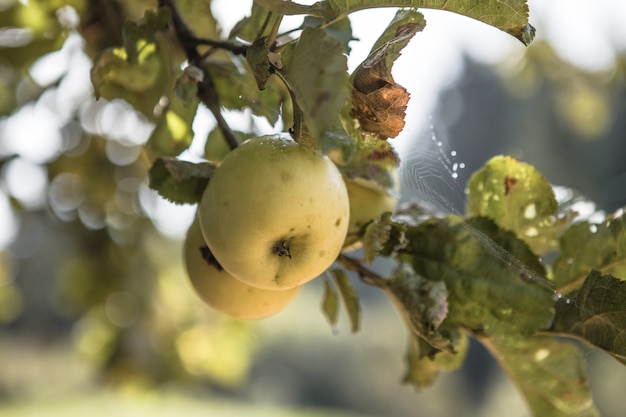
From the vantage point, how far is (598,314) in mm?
651

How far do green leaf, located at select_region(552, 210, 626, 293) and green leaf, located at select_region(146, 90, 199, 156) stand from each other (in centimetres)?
47

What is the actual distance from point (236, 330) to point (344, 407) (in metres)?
12.1

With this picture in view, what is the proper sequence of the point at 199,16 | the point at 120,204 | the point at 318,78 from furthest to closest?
the point at 120,204 → the point at 199,16 → the point at 318,78

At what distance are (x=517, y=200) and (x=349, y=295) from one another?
216mm

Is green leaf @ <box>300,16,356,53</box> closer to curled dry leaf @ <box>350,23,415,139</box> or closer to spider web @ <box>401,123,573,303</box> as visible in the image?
curled dry leaf @ <box>350,23,415,139</box>

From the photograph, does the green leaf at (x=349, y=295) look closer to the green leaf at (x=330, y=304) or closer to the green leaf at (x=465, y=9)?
the green leaf at (x=330, y=304)

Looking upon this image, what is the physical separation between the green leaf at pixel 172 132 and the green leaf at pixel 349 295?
262 millimetres

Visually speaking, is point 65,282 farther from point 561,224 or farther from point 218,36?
point 561,224

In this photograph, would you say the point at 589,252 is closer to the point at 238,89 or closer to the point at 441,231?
the point at 441,231

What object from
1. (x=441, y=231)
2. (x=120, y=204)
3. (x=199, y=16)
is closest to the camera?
(x=441, y=231)

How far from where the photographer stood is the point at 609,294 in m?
0.64

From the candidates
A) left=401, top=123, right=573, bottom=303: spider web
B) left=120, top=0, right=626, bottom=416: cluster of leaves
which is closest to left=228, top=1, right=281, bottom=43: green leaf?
left=120, top=0, right=626, bottom=416: cluster of leaves

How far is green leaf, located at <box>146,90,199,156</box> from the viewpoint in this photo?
0.88 meters

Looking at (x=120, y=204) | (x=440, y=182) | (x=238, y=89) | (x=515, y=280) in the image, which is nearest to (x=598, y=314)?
(x=515, y=280)
